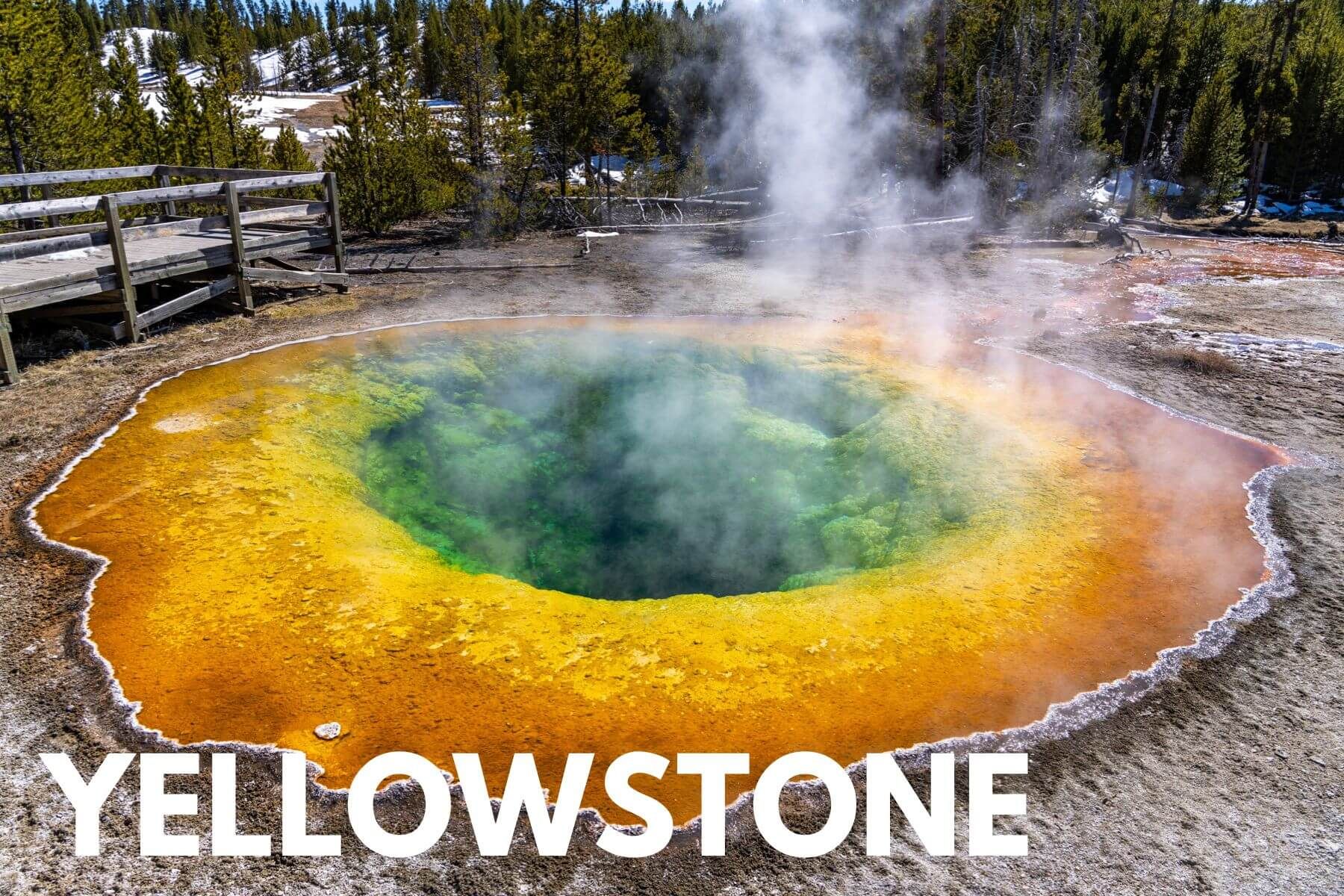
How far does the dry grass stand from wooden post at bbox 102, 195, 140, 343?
42.0ft

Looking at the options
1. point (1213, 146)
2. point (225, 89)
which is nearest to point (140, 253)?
point (225, 89)

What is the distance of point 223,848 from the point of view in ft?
11.2

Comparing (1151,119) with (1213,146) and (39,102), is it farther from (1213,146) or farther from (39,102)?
(39,102)

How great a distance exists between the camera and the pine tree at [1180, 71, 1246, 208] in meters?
30.1

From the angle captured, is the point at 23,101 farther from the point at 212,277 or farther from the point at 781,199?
the point at 781,199

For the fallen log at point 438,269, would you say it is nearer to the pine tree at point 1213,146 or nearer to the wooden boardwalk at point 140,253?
the wooden boardwalk at point 140,253

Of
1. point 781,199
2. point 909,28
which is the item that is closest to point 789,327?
point 781,199

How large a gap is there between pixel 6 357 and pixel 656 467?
659cm

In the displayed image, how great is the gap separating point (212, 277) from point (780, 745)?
1103cm

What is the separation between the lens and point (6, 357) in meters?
8.10

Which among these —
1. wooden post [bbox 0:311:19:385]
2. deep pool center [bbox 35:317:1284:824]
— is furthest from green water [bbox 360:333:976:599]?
wooden post [bbox 0:311:19:385]

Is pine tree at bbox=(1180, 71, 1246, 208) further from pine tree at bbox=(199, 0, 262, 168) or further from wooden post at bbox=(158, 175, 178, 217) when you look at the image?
wooden post at bbox=(158, 175, 178, 217)

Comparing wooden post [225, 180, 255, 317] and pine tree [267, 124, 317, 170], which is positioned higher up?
pine tree [267, 124, 317, 170]

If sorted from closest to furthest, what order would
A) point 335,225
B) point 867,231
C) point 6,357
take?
point 6,357
point 335,225
point 867,231
